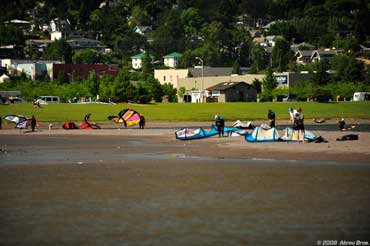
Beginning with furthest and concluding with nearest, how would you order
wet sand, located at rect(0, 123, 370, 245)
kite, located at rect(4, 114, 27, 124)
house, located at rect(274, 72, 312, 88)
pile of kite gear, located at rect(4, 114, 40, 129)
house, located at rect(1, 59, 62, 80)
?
house, located at rect(1, 59, 62, 80)
house, located at rect(274, 72, 312, 88)
kite, located at rect(4, 114, 27, 124)
pile of kite gear, located at rect(4, 114, 40, 129)
wet sand, located at rect(0, 123, 370, 245)

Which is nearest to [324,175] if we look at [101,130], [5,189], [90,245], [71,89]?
[5,189]

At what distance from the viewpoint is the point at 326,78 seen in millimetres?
125375

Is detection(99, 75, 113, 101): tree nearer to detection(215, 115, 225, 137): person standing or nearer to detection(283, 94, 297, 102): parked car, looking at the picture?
detection(283, 94, 297, 102): parked car

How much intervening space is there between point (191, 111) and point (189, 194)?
57.4 metres

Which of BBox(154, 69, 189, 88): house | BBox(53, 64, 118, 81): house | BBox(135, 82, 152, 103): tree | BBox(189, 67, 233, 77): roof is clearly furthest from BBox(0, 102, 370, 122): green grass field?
BBox(53, 64, 118, 81): house

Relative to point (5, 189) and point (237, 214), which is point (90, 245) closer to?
point (237, 214)

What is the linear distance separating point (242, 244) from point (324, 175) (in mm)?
12063

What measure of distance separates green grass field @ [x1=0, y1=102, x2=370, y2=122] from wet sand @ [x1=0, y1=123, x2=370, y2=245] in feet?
104

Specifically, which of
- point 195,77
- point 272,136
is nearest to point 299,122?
point 272,136

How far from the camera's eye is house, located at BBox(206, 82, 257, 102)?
390 feet

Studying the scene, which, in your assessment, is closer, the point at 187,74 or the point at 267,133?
the point at 267,133

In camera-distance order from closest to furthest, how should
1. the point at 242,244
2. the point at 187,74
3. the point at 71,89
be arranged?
1. the point at 242,244
2. the point at 71,89
3. the point at 187,74

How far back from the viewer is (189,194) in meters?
29.7

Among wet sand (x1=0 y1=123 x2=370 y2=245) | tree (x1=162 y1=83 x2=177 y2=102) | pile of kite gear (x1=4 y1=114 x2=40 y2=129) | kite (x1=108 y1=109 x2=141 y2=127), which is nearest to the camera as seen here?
wet sand (x1=0 y1=123 x2=370 y2=245)
